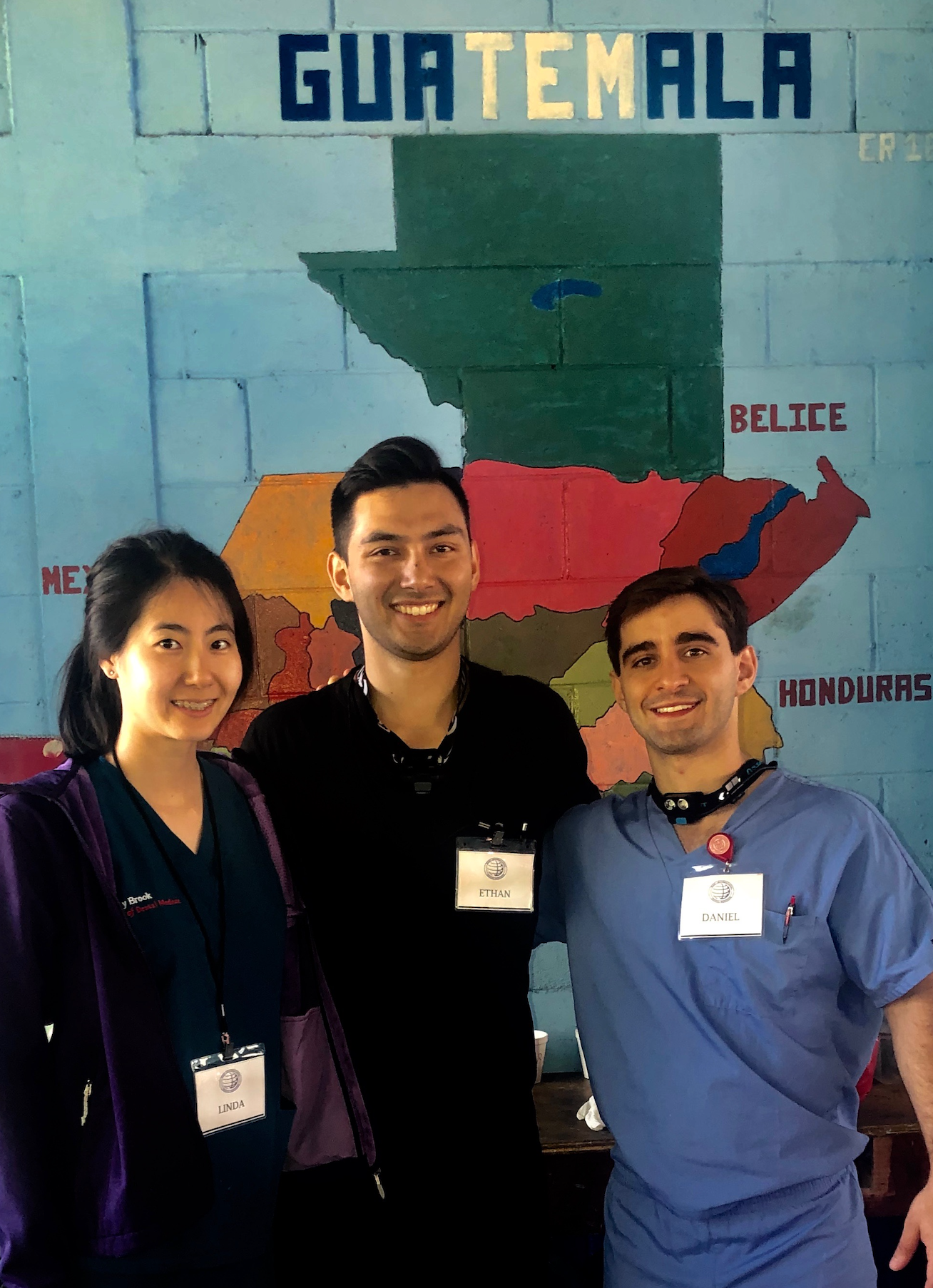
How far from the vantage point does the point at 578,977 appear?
1.55 m

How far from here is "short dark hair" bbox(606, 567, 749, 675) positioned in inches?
62.1

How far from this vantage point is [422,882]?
1.54m

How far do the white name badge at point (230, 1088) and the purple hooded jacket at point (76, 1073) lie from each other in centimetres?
3

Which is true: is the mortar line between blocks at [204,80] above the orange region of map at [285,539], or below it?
above

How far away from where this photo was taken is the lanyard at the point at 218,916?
1329 millimetres

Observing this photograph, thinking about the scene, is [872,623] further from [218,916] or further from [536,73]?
[218,916]

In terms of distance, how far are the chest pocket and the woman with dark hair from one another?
585 millimetres

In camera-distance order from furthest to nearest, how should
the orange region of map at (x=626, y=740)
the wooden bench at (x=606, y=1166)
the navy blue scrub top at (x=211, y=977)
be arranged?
the orange region of map at (x=626, y=740) → the wooden bench at (x=606, y=1166) → the navy blue scrub top at (x=211, y=977)

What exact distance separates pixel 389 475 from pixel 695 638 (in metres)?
0.62

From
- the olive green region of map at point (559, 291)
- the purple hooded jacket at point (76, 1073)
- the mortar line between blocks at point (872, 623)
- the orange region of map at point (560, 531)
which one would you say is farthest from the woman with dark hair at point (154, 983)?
the mortar line between blocks at point (872, 623)

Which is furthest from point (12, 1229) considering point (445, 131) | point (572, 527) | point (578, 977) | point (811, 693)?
point (445, 131)

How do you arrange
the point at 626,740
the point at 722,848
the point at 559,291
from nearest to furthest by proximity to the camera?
the point at 722,848
the point at 559,291
the point at 626,740

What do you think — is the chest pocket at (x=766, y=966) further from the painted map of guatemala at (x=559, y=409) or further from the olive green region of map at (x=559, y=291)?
the olive green region of map at (x=559, y=291)

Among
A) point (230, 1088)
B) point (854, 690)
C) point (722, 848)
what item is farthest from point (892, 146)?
point (230, 1088)
